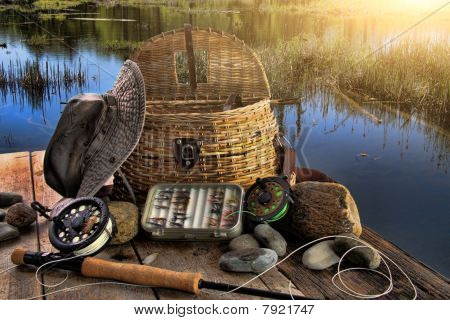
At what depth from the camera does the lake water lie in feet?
10.8

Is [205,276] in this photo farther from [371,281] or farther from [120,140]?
[120,140]

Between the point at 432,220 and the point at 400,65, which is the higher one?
the point at 400,65

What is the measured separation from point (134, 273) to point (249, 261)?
44 cm

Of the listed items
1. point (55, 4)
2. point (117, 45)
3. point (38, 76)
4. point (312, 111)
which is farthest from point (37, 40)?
point (312, 111)

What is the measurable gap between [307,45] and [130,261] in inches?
166

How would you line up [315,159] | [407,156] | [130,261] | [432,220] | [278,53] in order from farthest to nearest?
[278,53], [315,159], [407,156], [432,220], [130,261]

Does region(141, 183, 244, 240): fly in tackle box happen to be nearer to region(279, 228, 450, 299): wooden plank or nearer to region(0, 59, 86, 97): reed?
region(279, 228, 450, 299): wooden plank

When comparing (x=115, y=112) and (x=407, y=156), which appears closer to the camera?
(x=115, y=112)

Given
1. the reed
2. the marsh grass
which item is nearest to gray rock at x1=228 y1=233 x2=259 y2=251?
the marsh grass

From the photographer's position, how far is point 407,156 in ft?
12.3

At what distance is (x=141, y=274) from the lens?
2.11 m

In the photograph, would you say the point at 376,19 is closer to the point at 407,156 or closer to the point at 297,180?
the point at 407,156

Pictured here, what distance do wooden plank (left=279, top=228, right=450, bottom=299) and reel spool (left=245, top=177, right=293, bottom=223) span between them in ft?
0.64
